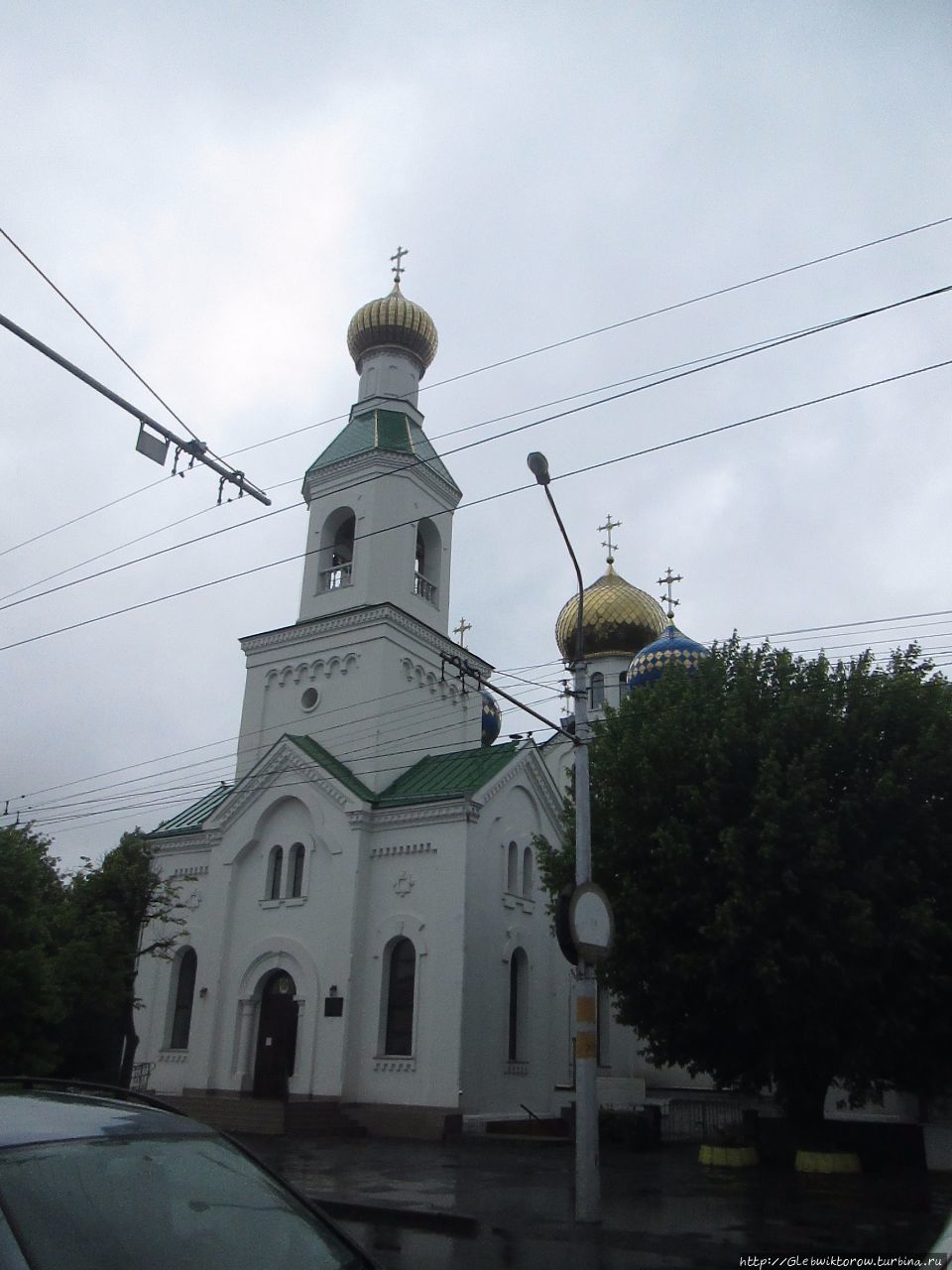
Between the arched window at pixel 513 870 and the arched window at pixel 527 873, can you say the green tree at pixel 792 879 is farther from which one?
the arched window at pixel 527 873

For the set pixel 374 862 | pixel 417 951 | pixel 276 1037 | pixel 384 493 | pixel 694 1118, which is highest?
pixel 384 493

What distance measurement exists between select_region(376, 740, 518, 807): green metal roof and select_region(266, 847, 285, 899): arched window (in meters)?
3.15

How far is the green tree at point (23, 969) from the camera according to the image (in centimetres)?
1728

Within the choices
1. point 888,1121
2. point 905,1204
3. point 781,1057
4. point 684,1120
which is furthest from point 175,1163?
point 684,1120

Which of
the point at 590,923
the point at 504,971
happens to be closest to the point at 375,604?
the point at 504,971

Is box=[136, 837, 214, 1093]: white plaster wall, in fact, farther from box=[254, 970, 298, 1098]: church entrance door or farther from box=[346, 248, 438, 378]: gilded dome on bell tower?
box=[346, 248, 438, 378]: gilded dome on bell tower

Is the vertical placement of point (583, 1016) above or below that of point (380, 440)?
below

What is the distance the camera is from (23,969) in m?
17.4

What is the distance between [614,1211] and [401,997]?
38.2 feet

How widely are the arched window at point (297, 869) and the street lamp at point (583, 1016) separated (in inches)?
567

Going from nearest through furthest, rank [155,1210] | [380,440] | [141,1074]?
[155,1210] → [141,1074] → [380,440]

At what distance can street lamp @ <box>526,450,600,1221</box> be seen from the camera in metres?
10.7

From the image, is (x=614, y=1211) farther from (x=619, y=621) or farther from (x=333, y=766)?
(x=619, y=621)

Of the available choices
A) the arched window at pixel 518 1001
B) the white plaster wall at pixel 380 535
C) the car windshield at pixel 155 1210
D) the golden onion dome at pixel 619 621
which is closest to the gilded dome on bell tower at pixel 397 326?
the white plaster wall at pixel 380 535
